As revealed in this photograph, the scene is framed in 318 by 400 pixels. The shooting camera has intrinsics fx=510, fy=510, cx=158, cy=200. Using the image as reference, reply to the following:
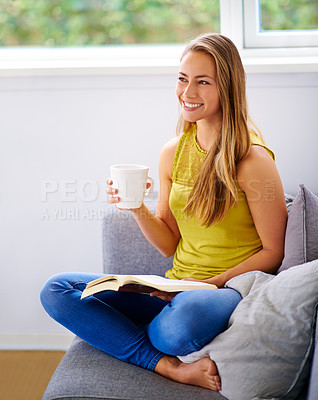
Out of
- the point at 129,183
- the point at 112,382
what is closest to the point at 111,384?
the point at 112,382

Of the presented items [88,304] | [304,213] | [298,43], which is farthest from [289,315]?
[298,43]

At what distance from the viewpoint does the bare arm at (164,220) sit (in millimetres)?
1658

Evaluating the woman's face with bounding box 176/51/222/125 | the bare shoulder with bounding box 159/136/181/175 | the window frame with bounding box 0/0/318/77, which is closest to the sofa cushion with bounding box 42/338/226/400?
the bare shoulder with bounding box 159/136/181/175

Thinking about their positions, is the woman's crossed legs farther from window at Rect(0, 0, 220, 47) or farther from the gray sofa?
window at Rect(0, 0, 220, 47)

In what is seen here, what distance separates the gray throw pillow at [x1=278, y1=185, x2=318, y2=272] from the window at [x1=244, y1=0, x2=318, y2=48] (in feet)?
2.62

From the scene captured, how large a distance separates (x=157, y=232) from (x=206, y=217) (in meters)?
0.20

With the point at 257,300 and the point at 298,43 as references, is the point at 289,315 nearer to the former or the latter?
the point at 257,300

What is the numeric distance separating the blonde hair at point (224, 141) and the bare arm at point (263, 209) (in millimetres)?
36

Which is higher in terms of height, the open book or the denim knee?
the open book

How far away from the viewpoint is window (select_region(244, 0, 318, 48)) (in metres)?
2.00

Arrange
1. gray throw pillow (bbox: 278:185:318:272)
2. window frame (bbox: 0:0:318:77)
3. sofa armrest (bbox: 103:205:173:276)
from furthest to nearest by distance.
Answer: window frame (bbox: 0:0:318:77) → sofa armrest (bbox: 103:205:173:276) → gray throw pillow (bbox: 278:185:318:272)

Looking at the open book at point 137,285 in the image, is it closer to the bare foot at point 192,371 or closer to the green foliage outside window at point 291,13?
the bare foot at point 192,371

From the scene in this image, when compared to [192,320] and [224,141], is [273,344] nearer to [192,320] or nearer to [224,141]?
[192,320]

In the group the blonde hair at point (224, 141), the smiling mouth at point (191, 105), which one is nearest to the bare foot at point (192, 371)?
the blonde hair at point (224, 141)
